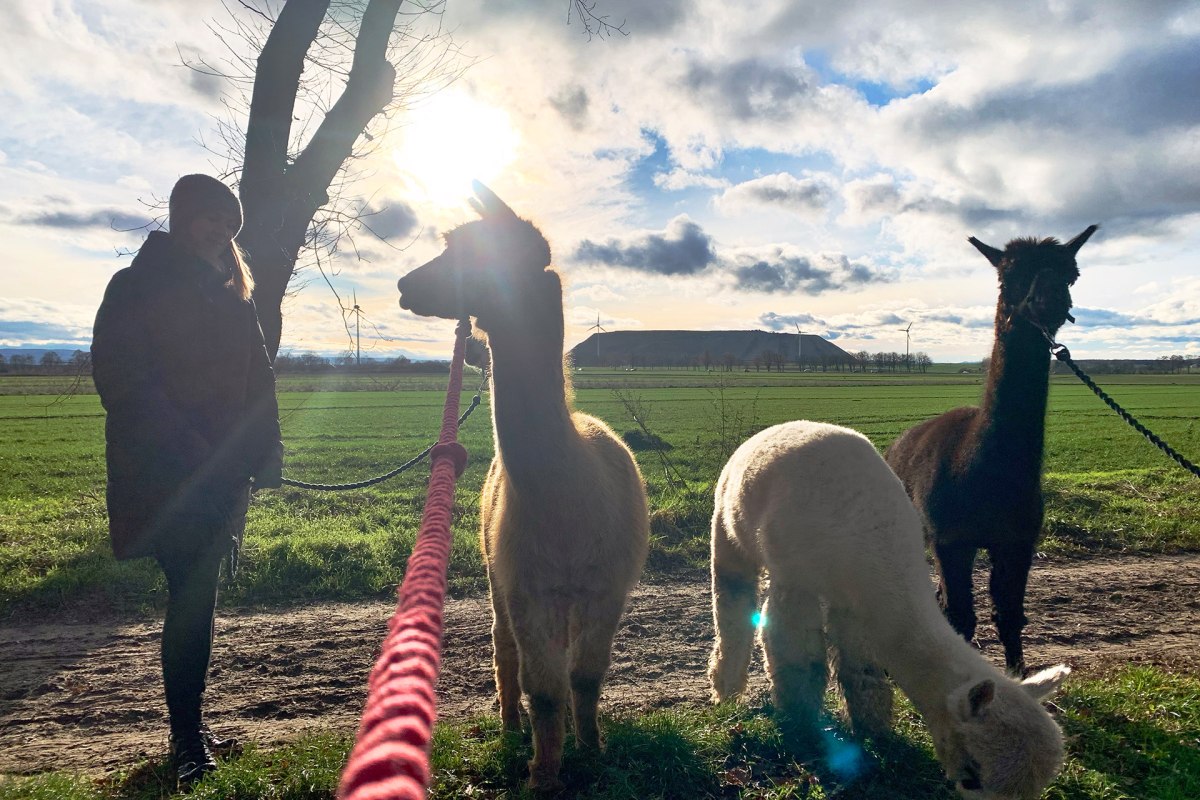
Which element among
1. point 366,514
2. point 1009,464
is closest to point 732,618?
point 1009,464

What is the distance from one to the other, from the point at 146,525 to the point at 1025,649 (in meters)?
5.64

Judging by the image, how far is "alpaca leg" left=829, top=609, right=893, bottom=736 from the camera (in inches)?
131

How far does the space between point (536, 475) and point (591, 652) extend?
88 cm

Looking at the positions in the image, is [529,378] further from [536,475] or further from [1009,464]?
[1009,464]

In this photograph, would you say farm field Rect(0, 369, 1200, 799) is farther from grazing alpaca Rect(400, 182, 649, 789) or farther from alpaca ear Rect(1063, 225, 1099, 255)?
alpaca ear Rect(1063, 225, 1099, 255)

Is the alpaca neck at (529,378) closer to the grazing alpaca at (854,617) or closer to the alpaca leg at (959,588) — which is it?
the grazing alpaca at (854,617)

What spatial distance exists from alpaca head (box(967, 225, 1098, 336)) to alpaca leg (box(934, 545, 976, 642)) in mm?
1477

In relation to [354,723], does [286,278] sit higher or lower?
higher

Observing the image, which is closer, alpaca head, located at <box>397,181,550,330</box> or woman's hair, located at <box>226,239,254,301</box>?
alpaca head, located at <box>397,181,550,330</box>

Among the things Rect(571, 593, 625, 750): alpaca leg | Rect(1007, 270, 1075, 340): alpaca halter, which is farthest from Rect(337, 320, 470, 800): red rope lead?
Rect(1007, 270, 1075, 340): alpaca halter

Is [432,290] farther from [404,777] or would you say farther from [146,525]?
[404,777]

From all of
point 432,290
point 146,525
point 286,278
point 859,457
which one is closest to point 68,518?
point 286,278

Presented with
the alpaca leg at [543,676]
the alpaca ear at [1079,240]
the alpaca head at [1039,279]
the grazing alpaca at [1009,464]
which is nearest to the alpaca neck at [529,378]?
the alpaca leg at [543,676]

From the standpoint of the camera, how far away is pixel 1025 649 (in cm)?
485
